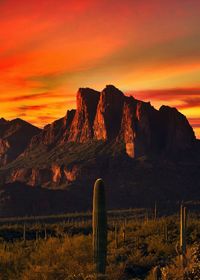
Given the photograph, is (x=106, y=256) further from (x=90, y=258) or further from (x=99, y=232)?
(x=90, y=258)

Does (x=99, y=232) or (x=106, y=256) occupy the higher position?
(x=99, y=232)

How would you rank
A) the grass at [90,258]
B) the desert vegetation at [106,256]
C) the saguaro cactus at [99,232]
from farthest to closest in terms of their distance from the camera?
the grass at [90,258] → the saguaro cactus at [99,232] → the desert vegetation at [106,256]

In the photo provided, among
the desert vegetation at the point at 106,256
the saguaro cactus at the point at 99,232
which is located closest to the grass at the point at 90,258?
the desert vegetation at the point at 106,256

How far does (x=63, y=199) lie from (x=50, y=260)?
15396 cm

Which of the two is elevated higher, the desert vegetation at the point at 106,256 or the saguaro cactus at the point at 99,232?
the saguaro cactus at the point at 99,232

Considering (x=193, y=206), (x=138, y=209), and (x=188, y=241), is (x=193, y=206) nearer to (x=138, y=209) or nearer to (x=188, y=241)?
(x=138, y=209)

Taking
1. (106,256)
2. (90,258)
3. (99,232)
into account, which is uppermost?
(99,232)

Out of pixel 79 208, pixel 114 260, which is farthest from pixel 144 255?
pixel 79 208

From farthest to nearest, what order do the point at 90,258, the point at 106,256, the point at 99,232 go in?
the point at 90,258
the point at 106,256
the point at 99,232

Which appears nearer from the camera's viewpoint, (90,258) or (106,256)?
(106,256)

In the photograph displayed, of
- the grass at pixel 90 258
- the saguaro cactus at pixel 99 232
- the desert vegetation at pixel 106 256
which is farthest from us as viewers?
the grass at pixel 90 258

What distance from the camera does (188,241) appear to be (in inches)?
2277

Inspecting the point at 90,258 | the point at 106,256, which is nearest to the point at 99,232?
the point at 106,256

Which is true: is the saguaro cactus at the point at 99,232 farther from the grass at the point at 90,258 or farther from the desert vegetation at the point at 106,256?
the grass at the point at 90,258
